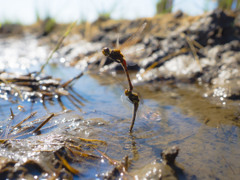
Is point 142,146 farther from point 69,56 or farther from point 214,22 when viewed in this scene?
point 69,56

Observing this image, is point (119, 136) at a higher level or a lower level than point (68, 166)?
lower

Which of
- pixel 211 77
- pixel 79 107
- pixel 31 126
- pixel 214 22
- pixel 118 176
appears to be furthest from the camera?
pixel 214 22

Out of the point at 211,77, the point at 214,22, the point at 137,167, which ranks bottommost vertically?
the point at 211,77

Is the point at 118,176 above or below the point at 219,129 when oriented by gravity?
above

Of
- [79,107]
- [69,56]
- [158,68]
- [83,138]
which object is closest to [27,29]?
[69,56]

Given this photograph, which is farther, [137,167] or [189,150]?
[189,150]

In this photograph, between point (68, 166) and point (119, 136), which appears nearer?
point (68, 166)

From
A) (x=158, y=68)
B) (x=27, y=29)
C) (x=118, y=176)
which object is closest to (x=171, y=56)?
(x=158, y=68)

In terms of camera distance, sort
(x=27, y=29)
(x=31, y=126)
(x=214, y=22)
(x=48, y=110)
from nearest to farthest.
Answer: (x=31, y=126) → (x=48, y=110) → (x=214, y=22) → (x=27, y=29)
